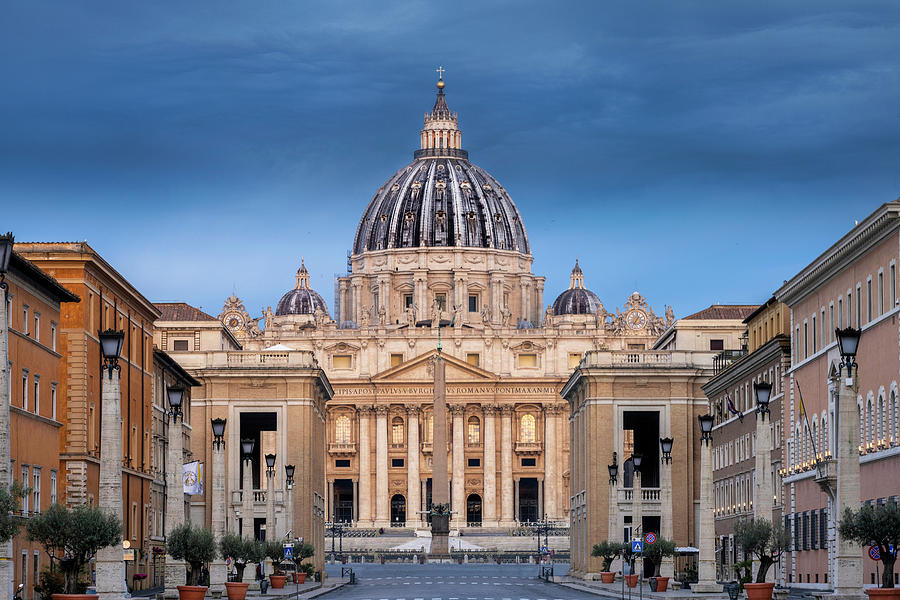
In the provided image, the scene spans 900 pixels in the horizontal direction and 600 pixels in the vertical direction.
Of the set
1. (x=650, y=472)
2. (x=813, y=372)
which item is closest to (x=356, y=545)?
(x=650, y=472)

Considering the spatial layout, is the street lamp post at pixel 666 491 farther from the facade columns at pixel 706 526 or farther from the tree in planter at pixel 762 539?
the tree in planter at pixel 762 539

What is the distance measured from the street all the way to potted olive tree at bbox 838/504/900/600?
2896cm

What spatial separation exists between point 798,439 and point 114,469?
38956 mm

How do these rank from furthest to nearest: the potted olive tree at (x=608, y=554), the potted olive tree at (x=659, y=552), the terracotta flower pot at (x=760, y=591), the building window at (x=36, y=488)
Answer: the potted olive tree at (x=608, y=554) → the potted olive tree at (x=659, y=552) → the building window at (x=36, y=488) → the terracotta flower pot at (x=760, y=591)

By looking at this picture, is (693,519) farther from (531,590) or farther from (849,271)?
(849,271)

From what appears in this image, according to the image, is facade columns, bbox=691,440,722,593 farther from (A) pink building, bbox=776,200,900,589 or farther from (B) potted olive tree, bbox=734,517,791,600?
(A) pink building, bbox=776,200,900,589

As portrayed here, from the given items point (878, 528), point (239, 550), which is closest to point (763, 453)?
point (878, 528)

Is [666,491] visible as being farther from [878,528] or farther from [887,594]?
[887,594]

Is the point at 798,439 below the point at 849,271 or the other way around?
below

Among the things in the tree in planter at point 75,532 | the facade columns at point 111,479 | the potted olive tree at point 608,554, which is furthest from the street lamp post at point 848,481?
the potted olive tree at point 608,554

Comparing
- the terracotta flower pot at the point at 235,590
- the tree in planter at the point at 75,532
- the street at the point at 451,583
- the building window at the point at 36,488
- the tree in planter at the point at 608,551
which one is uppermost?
the building window at the point at 36,488

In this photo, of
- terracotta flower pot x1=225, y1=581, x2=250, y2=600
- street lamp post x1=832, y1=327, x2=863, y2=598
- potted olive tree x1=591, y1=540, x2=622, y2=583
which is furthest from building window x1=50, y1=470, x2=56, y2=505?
potted olive tree x1=591, y1=540, x2=622, y2=583

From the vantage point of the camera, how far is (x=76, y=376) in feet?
A: 223

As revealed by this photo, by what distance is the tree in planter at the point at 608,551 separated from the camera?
95.9 metres
